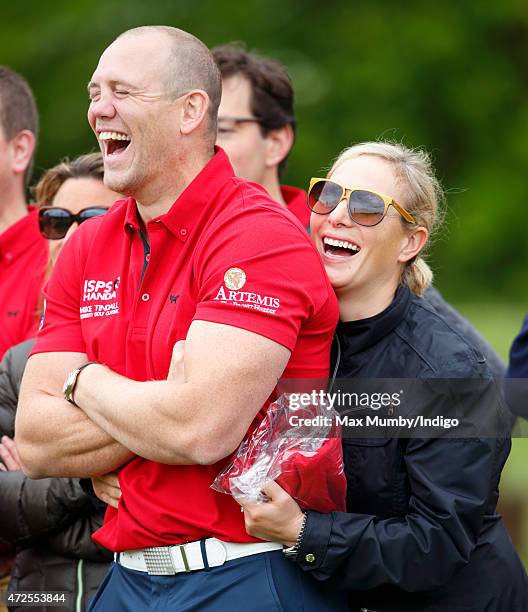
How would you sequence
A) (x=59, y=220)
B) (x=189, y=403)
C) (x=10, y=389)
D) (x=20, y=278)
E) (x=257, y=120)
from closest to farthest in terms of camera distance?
(x=189, y=403) → (x=10, y=389) → (x=59, y=220) → (x=20, y=278) → (x=257, y=120)

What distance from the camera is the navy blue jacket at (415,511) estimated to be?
318 centimetres

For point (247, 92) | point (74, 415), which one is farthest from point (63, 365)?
point (247, 92)

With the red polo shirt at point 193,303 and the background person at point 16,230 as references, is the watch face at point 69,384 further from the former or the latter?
the background person at point 16,230

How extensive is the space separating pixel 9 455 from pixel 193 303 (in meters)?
1.24

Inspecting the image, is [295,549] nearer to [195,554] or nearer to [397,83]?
[195,554]

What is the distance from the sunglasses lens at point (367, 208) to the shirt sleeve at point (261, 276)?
1.10ft

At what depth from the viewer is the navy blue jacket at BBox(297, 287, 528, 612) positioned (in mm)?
3178

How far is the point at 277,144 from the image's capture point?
5.98 meters

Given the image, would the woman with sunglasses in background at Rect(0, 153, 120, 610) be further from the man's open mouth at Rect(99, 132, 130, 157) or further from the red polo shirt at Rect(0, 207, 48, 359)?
the man's open mouth at Rect(99, 132, 130, 157)

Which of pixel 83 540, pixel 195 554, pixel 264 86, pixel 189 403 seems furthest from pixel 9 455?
pixel 264 86

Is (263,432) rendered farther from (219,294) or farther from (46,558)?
(46,558)

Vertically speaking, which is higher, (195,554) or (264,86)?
(264,86)

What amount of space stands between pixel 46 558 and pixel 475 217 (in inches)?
585

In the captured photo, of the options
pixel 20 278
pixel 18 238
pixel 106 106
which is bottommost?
pixel 20 278
